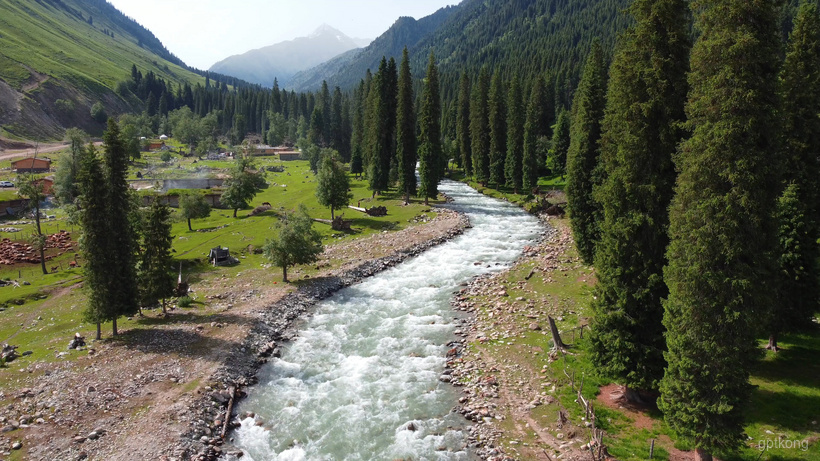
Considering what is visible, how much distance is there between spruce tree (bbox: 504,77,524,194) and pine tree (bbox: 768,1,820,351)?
172ft

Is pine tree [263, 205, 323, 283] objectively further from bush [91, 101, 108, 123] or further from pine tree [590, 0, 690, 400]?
bush [91, 101, 108, 123]

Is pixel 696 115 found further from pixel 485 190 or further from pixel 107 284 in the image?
pixel 485 190

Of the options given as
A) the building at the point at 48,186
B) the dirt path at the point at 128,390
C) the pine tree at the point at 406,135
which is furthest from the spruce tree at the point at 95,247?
the building at the point at 48,186

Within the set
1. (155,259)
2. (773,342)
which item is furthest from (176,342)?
(773,342)

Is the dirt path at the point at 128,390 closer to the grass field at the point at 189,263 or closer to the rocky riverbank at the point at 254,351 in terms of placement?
the rocky riverbank at the point at 254,351

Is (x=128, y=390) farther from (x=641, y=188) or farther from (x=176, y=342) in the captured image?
(x=641, y=188)

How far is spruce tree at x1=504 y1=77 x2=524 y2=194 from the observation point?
75.0 meters

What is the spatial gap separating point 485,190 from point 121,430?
72.5m

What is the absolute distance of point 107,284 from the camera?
92.8 feet

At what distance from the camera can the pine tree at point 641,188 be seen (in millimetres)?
17734

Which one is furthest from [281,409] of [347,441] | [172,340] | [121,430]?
[172,340]

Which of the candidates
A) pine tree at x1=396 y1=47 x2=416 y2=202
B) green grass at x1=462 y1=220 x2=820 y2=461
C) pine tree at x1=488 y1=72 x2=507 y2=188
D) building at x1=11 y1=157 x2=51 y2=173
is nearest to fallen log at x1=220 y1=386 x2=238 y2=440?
green grass at x1=462 y1=220 x2=820 y2=461

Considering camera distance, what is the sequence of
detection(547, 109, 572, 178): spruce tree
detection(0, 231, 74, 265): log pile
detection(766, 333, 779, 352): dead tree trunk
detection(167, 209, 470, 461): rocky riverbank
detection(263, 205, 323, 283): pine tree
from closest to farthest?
detection(167, 209, 470, 461): rocky riverbank, detection(766, 333, 779, 352): dead tree trunk, detection(263, 205, 323, 283): pine tree, detection(0, 231, 74, 265): log pile, detection(547, 109, 572, 178): spruce tree

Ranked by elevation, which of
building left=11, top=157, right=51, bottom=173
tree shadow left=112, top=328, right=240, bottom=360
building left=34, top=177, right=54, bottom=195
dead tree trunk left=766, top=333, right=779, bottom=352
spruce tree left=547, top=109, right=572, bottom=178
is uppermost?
spruce tree left=547, top=109, right=572, bottom=178
